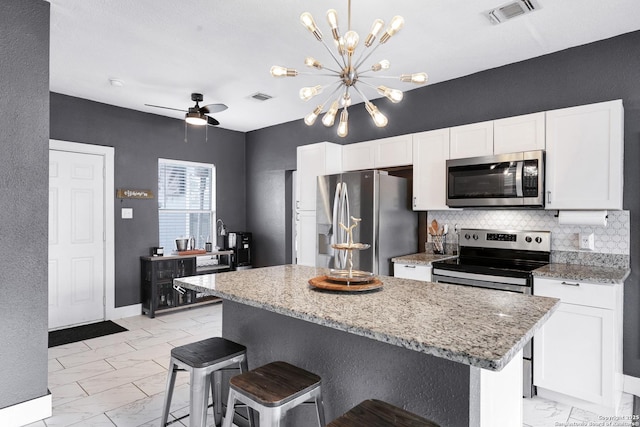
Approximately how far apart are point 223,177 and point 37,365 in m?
3.93

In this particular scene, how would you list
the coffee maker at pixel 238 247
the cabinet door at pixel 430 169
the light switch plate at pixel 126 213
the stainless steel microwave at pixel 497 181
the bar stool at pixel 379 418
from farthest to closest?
1. the coffee maker at pixel 238 247
2. the light switch plate at pixel 126 213
3. the cabinet door at pixel 430 169
4. the stainless steel microwave at pixel 497 181
5. the bar stool at pixel 379 418

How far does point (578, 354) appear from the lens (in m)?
2.56

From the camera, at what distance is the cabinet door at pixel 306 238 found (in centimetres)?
452

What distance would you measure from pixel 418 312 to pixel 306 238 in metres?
3.17

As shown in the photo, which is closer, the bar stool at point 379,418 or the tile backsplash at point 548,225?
the bar stool at point 379,418

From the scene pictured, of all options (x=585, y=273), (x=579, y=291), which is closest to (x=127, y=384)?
(x=579, y=291)

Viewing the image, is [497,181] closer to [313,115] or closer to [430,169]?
[430,169]

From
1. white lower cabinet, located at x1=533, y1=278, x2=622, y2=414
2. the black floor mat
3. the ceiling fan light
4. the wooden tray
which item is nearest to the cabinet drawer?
white lower cabinet, located at x1=533, y1=278, x2=622, y2=414

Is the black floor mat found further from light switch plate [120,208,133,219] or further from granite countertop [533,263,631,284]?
granite countertop [533,263,631,284]

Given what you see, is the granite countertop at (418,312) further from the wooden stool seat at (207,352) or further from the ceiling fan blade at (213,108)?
the ceiling fan blade at (213,108)

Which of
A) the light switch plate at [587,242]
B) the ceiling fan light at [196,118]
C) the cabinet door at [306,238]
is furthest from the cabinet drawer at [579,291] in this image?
the ceiling fan light at [196,118]

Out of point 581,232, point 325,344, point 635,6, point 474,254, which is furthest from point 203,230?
point 635,6

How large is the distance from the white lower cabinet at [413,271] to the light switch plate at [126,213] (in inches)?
138

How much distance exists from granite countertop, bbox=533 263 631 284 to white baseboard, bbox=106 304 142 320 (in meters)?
4.67
